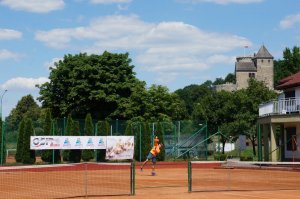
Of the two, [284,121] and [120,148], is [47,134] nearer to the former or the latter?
Answer: [120,148]

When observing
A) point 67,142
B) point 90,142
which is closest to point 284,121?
point 90,142

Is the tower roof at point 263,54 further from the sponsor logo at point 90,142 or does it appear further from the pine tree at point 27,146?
the pine tree at point 27,146

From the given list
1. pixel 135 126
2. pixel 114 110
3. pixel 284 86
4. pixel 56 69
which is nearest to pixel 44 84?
pixel 56 69

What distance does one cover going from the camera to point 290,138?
40312 millimetres

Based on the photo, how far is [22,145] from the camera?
37.7m

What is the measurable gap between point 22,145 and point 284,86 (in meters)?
19.9

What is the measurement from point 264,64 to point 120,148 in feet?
337

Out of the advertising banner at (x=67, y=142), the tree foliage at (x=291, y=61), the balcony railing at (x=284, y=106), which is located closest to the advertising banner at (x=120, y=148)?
the advertising banner at (x=67, y=142)

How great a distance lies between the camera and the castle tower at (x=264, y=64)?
133 meters

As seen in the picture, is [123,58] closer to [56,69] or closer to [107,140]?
[56,69]

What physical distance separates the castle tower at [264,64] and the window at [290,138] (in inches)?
3631

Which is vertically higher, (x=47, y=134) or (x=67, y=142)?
(x=47, y=134)

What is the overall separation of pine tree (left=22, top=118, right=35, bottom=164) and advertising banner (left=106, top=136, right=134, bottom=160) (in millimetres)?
5374

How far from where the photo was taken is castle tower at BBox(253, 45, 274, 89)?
435 feet
